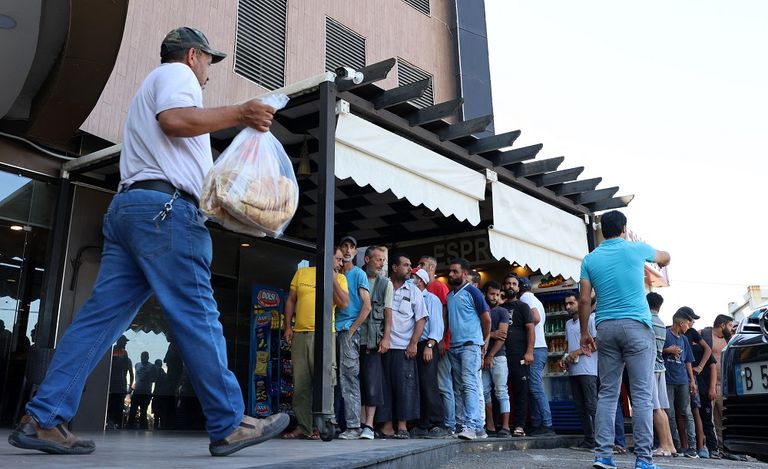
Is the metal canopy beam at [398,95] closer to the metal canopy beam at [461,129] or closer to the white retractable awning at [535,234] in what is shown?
the metal canopy beam at [461,129]

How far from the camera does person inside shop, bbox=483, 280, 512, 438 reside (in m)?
7.89

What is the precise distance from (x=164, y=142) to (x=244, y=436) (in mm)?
1394

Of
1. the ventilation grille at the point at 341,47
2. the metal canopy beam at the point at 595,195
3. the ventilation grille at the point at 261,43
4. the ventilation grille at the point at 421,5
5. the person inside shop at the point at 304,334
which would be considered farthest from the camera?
the ventilation grille at the point at 421,5

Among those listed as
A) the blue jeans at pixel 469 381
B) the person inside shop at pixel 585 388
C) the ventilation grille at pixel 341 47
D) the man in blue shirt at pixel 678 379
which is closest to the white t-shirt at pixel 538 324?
the person inside shop at pixel 585 388

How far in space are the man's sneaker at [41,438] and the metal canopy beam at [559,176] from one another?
25.3ft

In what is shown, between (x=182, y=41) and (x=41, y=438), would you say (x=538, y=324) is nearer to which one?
(x=182, y=41)

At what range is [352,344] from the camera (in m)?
6.43

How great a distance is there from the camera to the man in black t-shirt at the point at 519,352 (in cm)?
823

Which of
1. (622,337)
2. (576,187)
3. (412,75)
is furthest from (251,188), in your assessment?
(412,75)

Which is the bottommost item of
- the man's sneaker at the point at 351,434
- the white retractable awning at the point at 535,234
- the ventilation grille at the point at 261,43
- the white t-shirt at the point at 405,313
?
the man's sneaker at the point at 351,434

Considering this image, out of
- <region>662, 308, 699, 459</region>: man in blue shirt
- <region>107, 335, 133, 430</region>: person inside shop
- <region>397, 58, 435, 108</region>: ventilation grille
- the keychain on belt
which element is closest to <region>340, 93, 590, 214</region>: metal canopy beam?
<region>662, 308, 699, 459</region>: man in blue shirt

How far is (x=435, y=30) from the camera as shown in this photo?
13.4m

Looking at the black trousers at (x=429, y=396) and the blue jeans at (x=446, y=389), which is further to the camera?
the blue jeans at (x=446, y=389)

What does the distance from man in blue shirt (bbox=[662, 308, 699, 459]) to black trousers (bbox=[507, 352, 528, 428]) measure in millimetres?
1749
